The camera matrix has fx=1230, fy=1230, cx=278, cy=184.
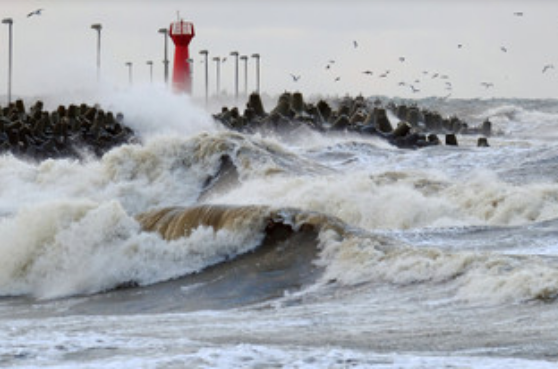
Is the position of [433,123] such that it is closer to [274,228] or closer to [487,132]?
[487,132]

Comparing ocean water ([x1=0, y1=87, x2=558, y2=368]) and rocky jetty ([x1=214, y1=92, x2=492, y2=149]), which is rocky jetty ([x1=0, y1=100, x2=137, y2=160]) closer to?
rocky jetty ([x1=214, y1=92, x2=492, y2=149])

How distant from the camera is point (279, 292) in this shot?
1412cm

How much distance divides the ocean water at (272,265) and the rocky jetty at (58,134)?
7.09 metres

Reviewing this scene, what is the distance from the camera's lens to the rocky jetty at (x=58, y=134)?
1500 inches

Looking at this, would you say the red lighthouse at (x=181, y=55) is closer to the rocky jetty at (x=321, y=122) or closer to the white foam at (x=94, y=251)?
the rocky jetty at (x=321, y=122)

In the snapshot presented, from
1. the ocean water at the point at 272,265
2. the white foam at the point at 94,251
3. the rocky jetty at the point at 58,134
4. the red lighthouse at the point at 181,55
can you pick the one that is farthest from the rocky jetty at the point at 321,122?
the white foam at the point at 94,251

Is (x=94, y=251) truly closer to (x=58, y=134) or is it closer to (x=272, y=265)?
(x=272, y=265)

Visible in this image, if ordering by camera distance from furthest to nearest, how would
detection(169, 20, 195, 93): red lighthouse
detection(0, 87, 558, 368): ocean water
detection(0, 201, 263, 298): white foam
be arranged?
detection(169, 20, 195, 93): red lighthouse < detection(0, 201, 263, 298): white foam < detection(0, 87, 558, 368): ocean water

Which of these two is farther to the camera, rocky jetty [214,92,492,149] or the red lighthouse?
the red lighthouse

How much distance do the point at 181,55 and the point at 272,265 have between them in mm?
41156

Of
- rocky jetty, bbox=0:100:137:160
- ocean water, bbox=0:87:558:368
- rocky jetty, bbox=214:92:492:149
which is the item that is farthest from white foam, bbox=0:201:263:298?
rocky jetty, bbox=214:92:492:149

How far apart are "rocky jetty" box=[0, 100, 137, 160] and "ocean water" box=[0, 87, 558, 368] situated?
23.3ft

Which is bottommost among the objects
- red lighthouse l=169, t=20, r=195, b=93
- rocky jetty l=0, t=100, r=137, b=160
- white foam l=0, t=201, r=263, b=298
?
white foam l=0, t=201, r=263, b=298

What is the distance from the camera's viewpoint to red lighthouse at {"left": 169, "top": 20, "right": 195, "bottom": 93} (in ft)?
180
